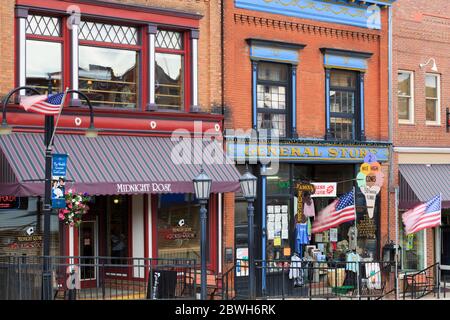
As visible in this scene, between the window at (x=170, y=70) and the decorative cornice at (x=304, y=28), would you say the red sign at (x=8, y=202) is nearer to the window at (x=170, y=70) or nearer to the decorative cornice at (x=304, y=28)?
the window at (x=170, y=70)

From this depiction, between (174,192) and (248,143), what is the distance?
10.7 feet

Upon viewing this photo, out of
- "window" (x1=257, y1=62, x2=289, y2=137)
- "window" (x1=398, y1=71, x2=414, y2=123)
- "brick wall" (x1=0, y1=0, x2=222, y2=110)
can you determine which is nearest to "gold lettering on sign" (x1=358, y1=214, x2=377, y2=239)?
"window" (x1=398, y1=71, x2=414, y2=123)

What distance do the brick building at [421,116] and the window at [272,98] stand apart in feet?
14.0

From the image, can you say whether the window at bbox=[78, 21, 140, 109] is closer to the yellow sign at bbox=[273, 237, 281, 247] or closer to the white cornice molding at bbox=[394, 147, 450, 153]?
the yellow sign at bbox=[273, 237, 281, 247]

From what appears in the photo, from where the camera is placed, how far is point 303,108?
22.8m

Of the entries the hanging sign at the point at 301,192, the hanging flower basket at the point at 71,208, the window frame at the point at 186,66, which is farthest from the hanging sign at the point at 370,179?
the hanging flower basket at the point at 71,208

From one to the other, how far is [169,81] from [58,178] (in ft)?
19.1

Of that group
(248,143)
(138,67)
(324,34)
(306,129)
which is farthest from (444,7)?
(138,67)

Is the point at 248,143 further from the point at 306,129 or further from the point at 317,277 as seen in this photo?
the point at 317,277

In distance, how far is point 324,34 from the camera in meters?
23.3

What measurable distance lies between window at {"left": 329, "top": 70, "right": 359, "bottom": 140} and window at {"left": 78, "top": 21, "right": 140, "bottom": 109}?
666 cm

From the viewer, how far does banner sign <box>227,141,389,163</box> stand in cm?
2111

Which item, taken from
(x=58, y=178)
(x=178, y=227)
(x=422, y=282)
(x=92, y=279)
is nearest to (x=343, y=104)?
(x=422, y=282)

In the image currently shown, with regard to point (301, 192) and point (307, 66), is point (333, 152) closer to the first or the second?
point (301, 192)
